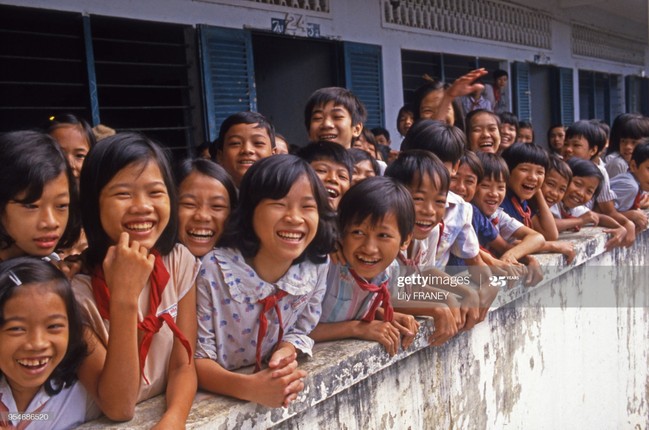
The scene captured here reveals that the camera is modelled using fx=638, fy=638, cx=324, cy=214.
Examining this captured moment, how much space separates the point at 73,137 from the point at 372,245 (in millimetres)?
1196

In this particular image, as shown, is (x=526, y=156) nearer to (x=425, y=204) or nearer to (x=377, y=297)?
(x=425, y=204)

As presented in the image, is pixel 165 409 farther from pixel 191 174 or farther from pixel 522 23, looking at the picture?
pixel 522 23

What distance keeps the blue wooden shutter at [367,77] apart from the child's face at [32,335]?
449cm

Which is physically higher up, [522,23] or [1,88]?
[522,23]

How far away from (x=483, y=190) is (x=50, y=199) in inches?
76.4

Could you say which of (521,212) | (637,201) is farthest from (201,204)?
(637,201)

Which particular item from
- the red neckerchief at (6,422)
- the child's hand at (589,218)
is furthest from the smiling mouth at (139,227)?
the child's hand at (589,218)

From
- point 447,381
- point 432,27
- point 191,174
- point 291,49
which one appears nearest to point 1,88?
point 291,49

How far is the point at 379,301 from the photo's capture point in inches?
78.0

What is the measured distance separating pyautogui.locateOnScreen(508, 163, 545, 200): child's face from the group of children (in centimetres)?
74

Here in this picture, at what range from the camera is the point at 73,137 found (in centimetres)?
234

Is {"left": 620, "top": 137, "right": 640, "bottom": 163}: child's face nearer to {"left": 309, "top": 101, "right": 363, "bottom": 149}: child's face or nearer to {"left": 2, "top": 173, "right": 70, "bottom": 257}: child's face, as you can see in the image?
{"left": 309, "top": 101, "right": 363, "bottom": 149}: child's face

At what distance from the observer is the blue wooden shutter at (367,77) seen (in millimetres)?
5578

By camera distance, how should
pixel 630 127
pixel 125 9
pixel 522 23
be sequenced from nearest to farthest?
1. pixel 125 9
2. pixel 630 127
3. pixel 522 23
